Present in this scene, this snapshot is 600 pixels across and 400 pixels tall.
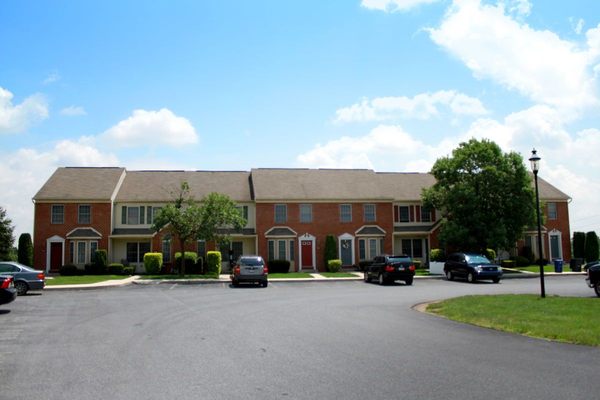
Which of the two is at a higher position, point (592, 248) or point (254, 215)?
point (254, 215)

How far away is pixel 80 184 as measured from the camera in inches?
1710

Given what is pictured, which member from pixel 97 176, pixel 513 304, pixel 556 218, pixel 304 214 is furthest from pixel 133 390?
pixel 556 218

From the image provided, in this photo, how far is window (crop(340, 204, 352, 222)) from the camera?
4403 centimetres

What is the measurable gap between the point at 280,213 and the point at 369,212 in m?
7.29

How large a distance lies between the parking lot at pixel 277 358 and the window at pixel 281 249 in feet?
86.1

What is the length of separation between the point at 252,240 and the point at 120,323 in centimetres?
2972

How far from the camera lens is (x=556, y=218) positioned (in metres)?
48.7

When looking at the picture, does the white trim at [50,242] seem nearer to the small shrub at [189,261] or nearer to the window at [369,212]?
the small shrub at [189,261]

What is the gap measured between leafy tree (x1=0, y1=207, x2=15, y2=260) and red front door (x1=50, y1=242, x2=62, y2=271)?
13.8 meters

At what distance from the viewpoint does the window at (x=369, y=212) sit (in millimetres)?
44250

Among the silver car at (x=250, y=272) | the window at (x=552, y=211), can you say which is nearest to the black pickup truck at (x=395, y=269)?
the silver car at (x=250, y=272)

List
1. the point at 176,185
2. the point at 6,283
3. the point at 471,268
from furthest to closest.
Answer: the point at 176,185
the point at 471,268
the point at 6,283

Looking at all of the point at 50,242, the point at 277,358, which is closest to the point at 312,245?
the point at 50,242

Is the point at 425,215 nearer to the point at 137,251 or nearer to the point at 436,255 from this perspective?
the point at 436,255
